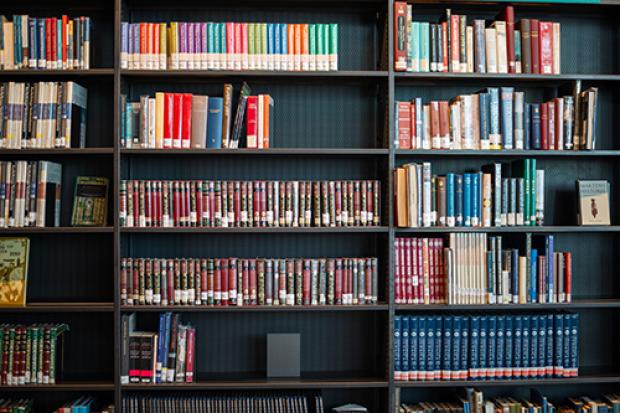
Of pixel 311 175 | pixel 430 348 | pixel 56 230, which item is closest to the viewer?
pixel 56 230

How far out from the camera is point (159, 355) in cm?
304

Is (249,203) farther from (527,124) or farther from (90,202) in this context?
(527,124)

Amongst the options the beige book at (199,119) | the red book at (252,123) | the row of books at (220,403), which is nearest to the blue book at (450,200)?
the red book at (252,123)

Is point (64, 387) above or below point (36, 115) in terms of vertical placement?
below

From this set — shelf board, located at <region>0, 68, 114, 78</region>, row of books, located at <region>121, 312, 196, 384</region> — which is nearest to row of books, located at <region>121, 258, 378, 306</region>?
row of books, located at <region>121, 312, 196, 384</region>

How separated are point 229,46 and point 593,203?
1973 millimetres

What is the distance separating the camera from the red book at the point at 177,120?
306cm

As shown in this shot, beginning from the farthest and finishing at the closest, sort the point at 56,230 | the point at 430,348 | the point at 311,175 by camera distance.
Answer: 1. the point at 311,175
2. the point at 430,348
3. the point at 56,230

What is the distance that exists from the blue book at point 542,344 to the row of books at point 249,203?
0.95 meters

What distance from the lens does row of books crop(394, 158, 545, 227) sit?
3049 mm

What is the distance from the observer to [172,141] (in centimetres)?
306

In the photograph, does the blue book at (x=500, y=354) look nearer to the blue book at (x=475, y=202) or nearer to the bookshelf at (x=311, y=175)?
the bookshelf at (x=311, y=175)

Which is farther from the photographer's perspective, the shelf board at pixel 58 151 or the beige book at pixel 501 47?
the beige book at pixel 501 47

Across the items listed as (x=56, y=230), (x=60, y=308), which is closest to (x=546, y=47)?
(x=56, y=230)
